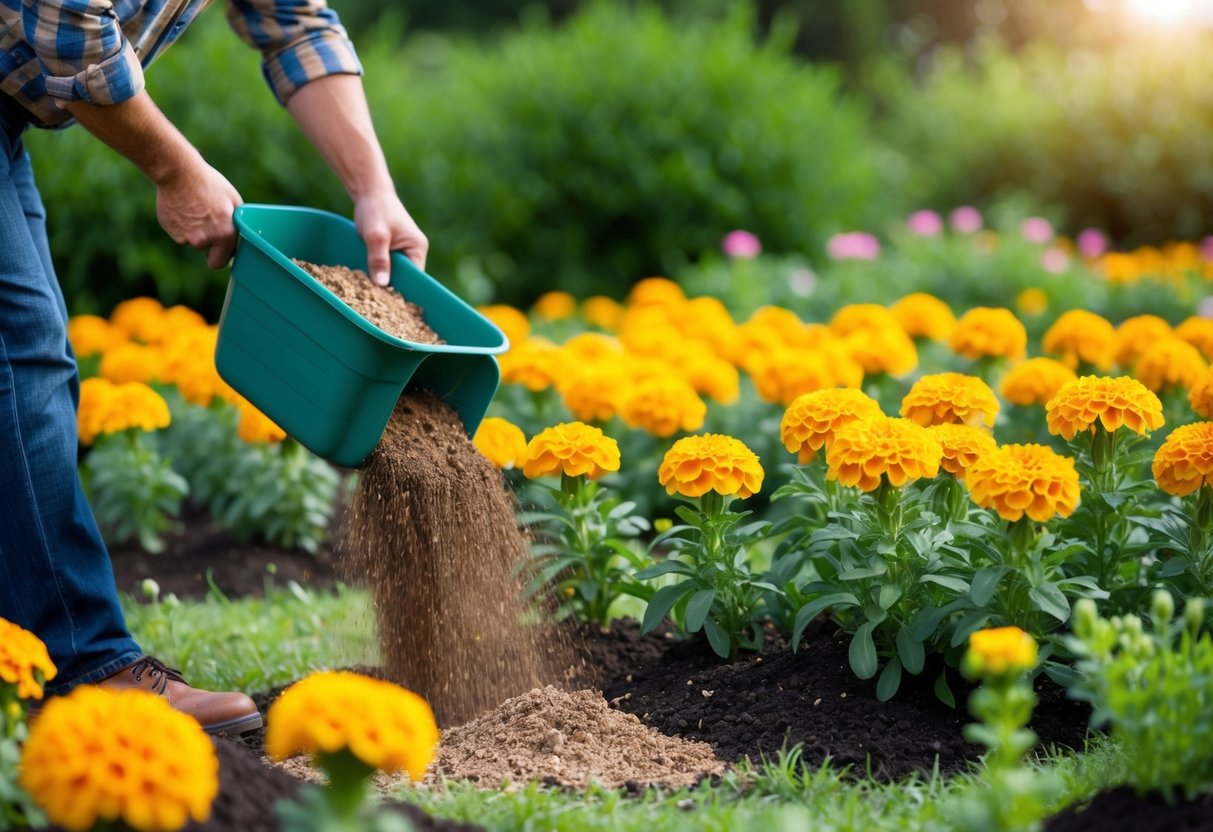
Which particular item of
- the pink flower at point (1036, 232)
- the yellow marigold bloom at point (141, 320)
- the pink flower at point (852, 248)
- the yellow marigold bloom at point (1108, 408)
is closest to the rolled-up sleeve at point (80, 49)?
the yellow marigold bloom at point (1108, 408)

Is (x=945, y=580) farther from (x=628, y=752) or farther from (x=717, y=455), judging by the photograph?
(x=628, y=752)

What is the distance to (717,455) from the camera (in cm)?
268

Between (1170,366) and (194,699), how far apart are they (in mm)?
2593

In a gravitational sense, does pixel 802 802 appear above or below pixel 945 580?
below

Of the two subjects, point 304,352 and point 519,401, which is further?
Answer: point 519,401

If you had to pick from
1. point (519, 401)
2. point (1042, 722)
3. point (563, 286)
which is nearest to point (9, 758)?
point (1042, 722)

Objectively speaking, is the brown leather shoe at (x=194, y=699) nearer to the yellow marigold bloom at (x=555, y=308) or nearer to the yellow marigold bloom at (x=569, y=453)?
the yellow marigold bloom at (x=569, y=453)

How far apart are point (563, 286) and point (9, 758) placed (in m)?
5.63

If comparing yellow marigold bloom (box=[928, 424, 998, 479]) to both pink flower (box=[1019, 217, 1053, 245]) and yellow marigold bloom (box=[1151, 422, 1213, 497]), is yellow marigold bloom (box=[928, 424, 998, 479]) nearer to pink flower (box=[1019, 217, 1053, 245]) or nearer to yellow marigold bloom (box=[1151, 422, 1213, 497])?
yellow marigold bloom (box=[1151, 422, 1213, 497])

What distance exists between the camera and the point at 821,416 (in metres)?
2.70

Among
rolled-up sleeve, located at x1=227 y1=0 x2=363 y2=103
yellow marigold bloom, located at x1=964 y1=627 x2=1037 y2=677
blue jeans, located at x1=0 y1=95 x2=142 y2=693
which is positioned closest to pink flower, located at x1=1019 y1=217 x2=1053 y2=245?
rolled-up sleeve, located at x1=227 y1=0 x2=363 y2=103

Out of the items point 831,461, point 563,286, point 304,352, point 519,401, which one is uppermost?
point 831,461

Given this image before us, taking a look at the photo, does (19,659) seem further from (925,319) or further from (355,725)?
(925,319)

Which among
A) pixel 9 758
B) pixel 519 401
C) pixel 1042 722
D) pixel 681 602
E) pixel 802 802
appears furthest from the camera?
pixel 519 401
